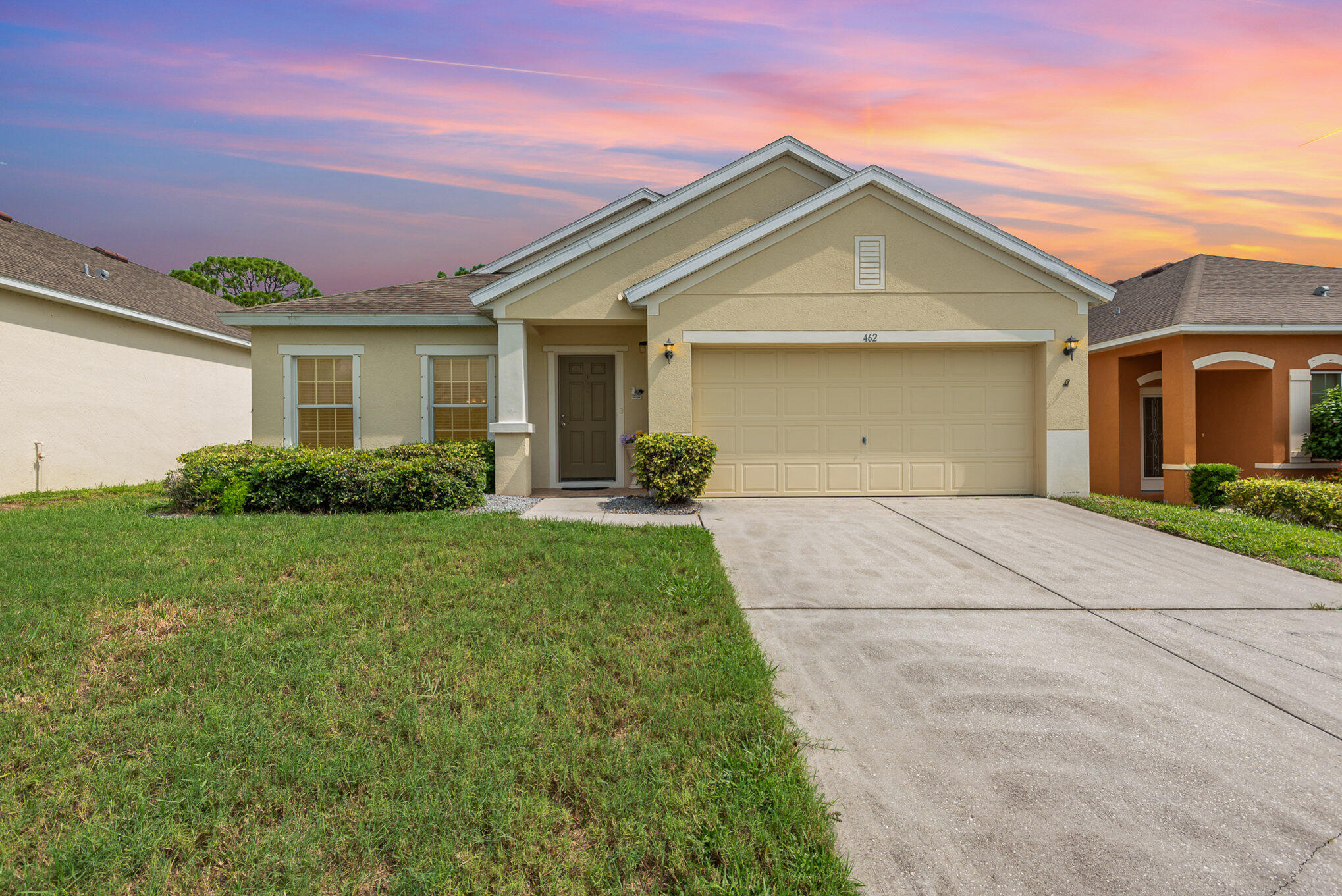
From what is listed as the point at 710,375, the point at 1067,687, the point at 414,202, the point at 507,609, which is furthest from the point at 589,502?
the point at 414,202

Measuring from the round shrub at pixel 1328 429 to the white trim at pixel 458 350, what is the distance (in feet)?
51.8

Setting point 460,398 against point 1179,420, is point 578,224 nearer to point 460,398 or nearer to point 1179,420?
point 460,398

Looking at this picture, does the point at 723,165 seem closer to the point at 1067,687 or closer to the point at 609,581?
the point at 609,581

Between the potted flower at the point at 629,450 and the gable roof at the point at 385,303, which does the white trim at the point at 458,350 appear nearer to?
the gable roof at the point at 385,303

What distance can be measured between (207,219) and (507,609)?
23.5 m

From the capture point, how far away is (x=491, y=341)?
472 inches

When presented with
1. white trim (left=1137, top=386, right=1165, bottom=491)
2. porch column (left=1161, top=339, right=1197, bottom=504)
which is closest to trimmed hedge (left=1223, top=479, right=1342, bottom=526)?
porch column (left=1161, top=339, right=1197, bottom=504)

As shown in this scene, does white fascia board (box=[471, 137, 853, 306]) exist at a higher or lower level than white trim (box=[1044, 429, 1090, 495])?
higher

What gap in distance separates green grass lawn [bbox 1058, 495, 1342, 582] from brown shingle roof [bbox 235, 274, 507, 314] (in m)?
11.0

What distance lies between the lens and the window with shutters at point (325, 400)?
1195 cm

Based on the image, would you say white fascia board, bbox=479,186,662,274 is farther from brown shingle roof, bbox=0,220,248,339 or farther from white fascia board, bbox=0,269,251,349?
brown shingle roof, bbox=0,220,248,339

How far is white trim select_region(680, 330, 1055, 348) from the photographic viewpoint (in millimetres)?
10234

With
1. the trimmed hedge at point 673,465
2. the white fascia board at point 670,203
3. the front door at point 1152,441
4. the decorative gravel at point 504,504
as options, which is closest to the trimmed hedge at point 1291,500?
the front door at point 1152,441


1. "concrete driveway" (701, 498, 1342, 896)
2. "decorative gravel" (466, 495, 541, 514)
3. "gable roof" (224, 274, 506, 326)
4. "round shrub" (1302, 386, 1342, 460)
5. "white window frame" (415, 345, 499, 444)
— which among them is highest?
"gable roof" (224, 274, 506, 326)
